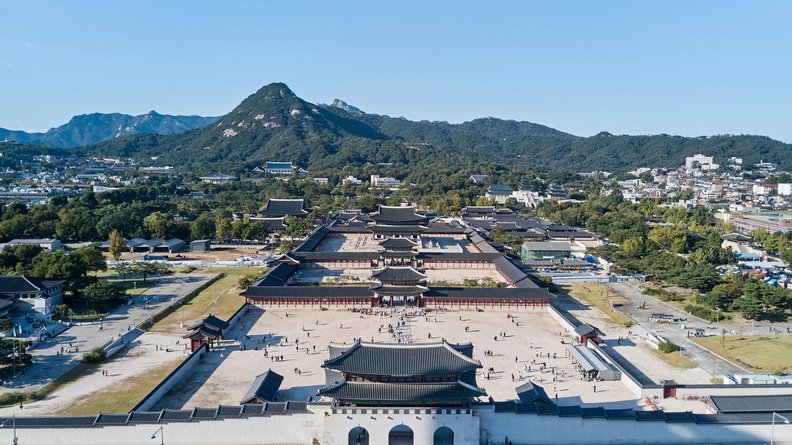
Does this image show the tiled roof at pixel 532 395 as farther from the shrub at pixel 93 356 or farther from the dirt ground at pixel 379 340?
the shrub at pixel 93 356

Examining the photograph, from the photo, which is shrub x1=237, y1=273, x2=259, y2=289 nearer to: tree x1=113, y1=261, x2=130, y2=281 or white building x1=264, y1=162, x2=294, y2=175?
tree x1=113, y1=261, x2=130, y2=281

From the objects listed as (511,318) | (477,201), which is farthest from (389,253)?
(477,201)

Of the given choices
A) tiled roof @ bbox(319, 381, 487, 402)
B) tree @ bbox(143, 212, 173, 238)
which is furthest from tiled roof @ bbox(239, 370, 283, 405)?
tree @ bbox(143, 212, 173, 238)

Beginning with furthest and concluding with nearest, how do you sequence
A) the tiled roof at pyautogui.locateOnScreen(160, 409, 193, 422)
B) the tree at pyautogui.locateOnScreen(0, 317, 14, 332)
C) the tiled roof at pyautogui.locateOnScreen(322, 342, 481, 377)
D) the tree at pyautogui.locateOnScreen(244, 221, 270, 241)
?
1. the tree at pyautogui.locateOnScreen(244, 221, 270, 241)
2. the tree at pyautogui.locateOnScreen(0, 317, 14, 332)
3. the tiled roof at pyautogui.locateOnScreen(160, 409, 193, 422)
4. the tiled roof at pyautogui.locateOnScreen(322, 342, 481, 377)

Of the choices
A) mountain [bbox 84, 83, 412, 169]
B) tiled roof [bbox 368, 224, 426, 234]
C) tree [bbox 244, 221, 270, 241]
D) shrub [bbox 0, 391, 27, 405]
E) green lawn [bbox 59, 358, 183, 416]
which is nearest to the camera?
green lawn [bbox 59, 358, 183, 416]

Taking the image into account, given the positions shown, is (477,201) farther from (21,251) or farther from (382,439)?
(382,439)

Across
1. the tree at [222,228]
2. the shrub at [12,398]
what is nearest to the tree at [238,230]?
the tree at [222,228]
